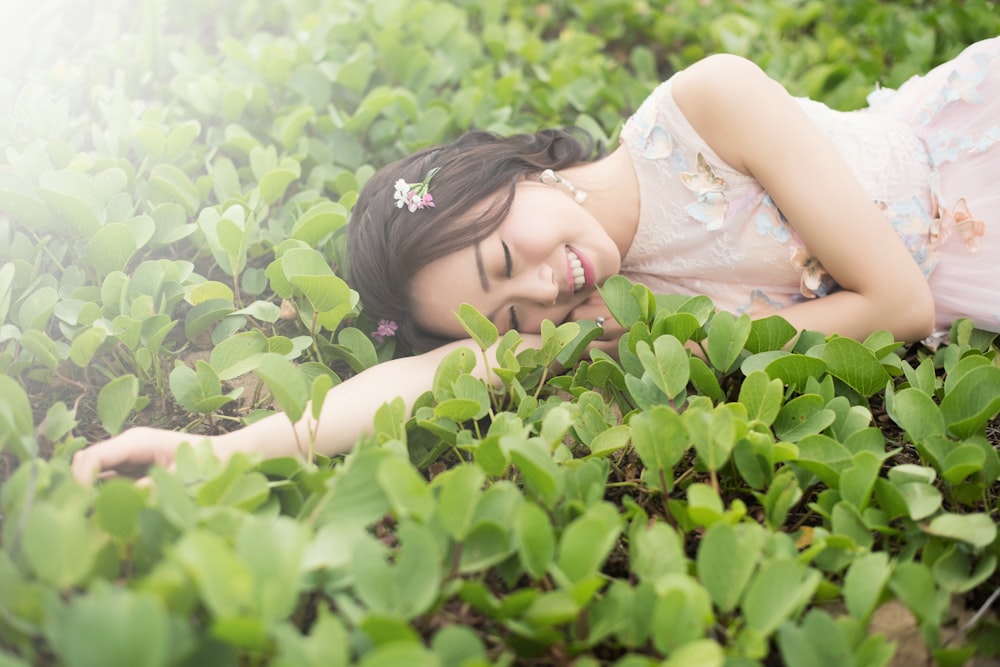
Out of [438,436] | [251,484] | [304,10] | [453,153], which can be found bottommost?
[438,436]

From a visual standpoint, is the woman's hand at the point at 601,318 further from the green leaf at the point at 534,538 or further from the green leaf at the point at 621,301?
the green leaf at the point at 534,538

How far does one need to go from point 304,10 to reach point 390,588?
97.3 inches

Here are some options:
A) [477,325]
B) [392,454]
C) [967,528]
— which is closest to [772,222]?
[477,325]

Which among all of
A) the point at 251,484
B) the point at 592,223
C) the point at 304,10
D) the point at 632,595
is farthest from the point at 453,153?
the point at 304,10

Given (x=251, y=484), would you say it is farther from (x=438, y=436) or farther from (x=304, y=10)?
A: (x=304, y=10)

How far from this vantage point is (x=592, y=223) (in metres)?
1.54

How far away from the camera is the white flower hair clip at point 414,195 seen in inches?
58.2

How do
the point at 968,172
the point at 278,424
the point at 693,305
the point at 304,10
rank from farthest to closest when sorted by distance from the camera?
the point at 304,10 < the point at 968,172 < the point at 693,305 < the point at 278,424

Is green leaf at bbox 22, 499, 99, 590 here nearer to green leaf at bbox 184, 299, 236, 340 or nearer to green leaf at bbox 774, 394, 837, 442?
green leaf at bbox 184, 299, 236, 340

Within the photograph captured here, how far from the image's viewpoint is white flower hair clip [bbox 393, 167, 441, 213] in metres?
1.48

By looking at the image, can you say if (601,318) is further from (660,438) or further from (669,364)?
(660,438)

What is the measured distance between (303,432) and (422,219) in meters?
0.46

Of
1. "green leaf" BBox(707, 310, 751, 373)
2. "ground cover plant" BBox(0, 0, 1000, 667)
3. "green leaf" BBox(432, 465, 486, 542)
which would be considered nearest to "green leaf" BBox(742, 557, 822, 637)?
"ground cover plant" BBox(0, 0, 1000, 667)

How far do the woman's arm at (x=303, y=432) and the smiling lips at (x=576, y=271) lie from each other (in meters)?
0.21
